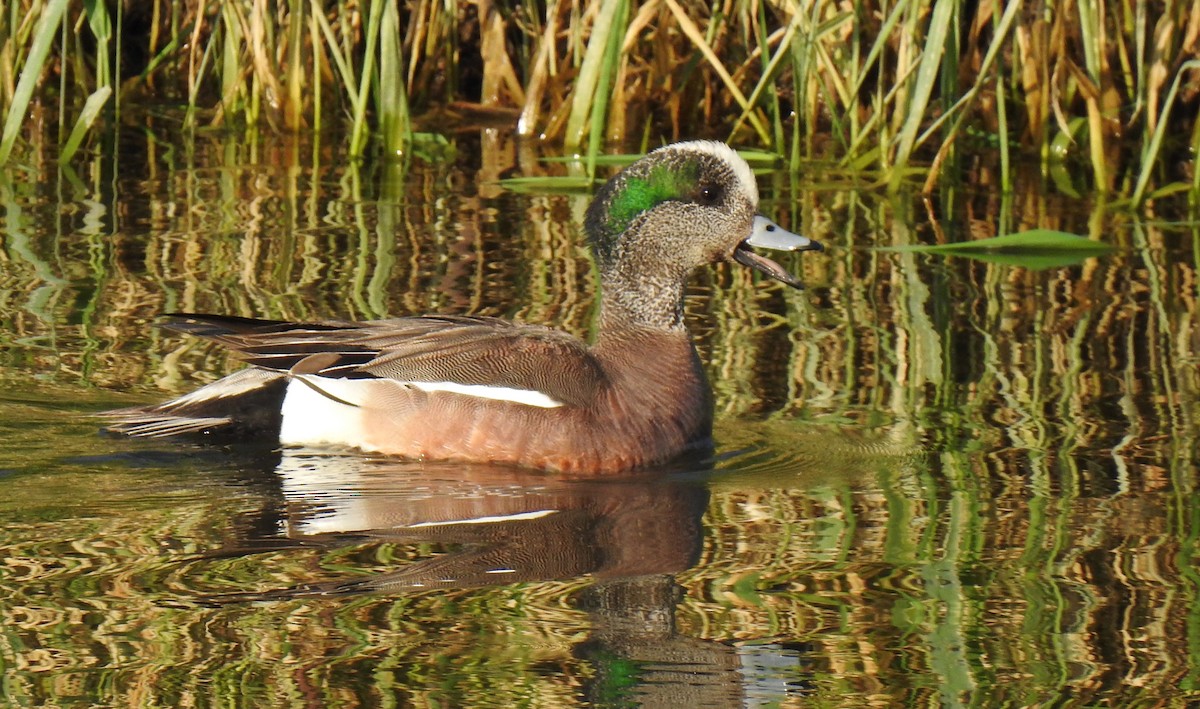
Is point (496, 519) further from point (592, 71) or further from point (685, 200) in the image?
point (592, 71)

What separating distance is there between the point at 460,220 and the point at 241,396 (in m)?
2.64

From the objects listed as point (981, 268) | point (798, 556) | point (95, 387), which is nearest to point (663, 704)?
point (798, 556)

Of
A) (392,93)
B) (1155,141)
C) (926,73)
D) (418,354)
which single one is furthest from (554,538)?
(392,93)

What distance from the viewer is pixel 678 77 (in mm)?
8891

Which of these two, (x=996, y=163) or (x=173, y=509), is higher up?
(x=996, y=163)

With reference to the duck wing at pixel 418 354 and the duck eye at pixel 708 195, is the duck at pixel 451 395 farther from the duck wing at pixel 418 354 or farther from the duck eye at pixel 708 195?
the duck eye at pixel 708 195

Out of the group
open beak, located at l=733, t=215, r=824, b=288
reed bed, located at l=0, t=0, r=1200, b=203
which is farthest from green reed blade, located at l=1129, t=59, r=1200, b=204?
open beak, located at l=733, t=215, r=824, b=288

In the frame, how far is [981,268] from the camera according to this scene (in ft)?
21.9

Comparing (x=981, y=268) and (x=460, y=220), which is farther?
(x=460, y=220)

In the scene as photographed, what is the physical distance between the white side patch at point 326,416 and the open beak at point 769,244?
3.47 ft

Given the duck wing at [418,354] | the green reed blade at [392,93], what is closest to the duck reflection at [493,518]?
the duck wing at [418,354]

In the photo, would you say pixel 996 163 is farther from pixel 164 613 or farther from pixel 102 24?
pixel 164 613

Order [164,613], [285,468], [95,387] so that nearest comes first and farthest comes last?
[164,613] < [285,468] < [95,387]

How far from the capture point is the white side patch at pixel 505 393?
454 centimetres
